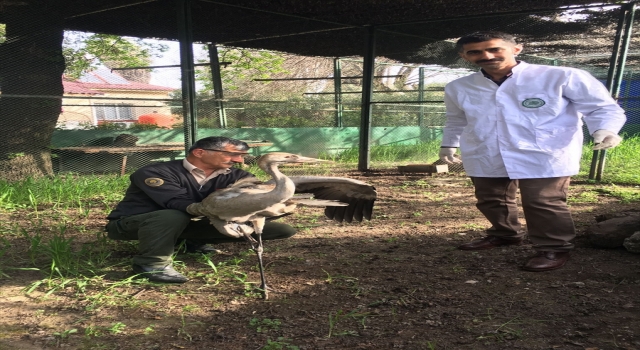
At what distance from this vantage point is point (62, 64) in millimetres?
6777

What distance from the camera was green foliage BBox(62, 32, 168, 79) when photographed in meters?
6.86

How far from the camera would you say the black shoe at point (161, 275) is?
9.40ft

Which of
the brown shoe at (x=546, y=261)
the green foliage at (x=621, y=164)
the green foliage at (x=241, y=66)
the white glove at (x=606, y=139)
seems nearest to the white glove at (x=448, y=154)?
the brown shoe at (x=546, y=261)

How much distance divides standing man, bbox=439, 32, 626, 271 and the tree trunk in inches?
209

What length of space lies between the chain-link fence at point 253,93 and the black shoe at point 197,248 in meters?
2.72

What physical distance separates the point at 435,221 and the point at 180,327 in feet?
9.37

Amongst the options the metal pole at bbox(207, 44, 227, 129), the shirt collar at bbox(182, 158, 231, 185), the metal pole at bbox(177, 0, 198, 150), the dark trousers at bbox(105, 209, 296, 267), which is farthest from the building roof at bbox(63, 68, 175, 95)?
the dark trousers at bbox(105, 209, 296, 267)

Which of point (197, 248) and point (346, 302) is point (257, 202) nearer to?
point (346, 302)

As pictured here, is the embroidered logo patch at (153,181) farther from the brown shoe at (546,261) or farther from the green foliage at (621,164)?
the green foliage at (621,164)

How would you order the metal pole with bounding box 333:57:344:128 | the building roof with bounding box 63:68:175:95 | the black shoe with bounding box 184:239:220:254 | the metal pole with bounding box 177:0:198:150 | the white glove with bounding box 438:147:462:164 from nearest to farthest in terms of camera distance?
the black shoe with bounding box 184:239:220:254
the white glove with bounding box 438:147:462:164
the metal pole with bounding box 177:0:198:150
the building roof with bounding box 63:68:175:95
the metal pole with bounding box 333:57:344:128

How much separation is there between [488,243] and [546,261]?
0.58 meters

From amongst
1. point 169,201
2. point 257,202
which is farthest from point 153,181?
point 257,202

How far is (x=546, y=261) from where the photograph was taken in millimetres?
3053

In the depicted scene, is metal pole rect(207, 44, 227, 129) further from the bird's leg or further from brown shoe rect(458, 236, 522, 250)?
the bird's leg
